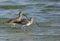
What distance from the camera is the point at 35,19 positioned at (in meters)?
16.1

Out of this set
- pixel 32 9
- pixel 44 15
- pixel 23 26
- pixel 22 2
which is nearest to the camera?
pixel 23 26

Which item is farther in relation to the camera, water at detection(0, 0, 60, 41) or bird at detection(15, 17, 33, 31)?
bird at detection(15, 17, 33, 31)

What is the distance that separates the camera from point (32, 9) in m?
18.4

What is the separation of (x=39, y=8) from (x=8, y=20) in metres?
3.37

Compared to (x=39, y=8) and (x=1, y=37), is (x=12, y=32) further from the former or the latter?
(x=39, y=8)

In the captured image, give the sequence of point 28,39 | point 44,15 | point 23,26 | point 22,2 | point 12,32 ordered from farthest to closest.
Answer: point 22,2
point 44,15
point 23,26
point 12,32
point 28,39

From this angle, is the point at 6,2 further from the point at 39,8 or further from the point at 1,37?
the point at 1,37

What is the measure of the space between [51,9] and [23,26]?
3598 millimetres

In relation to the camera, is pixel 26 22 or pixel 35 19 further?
pixel 35 19

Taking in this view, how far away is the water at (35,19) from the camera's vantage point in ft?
43.2

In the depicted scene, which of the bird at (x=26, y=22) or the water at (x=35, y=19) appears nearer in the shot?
the water at (x=35, y=19)

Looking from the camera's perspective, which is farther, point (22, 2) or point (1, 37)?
point (22, 2)

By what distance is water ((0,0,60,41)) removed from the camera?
13.2 metres

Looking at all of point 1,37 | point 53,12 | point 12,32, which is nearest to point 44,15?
point 53,12
